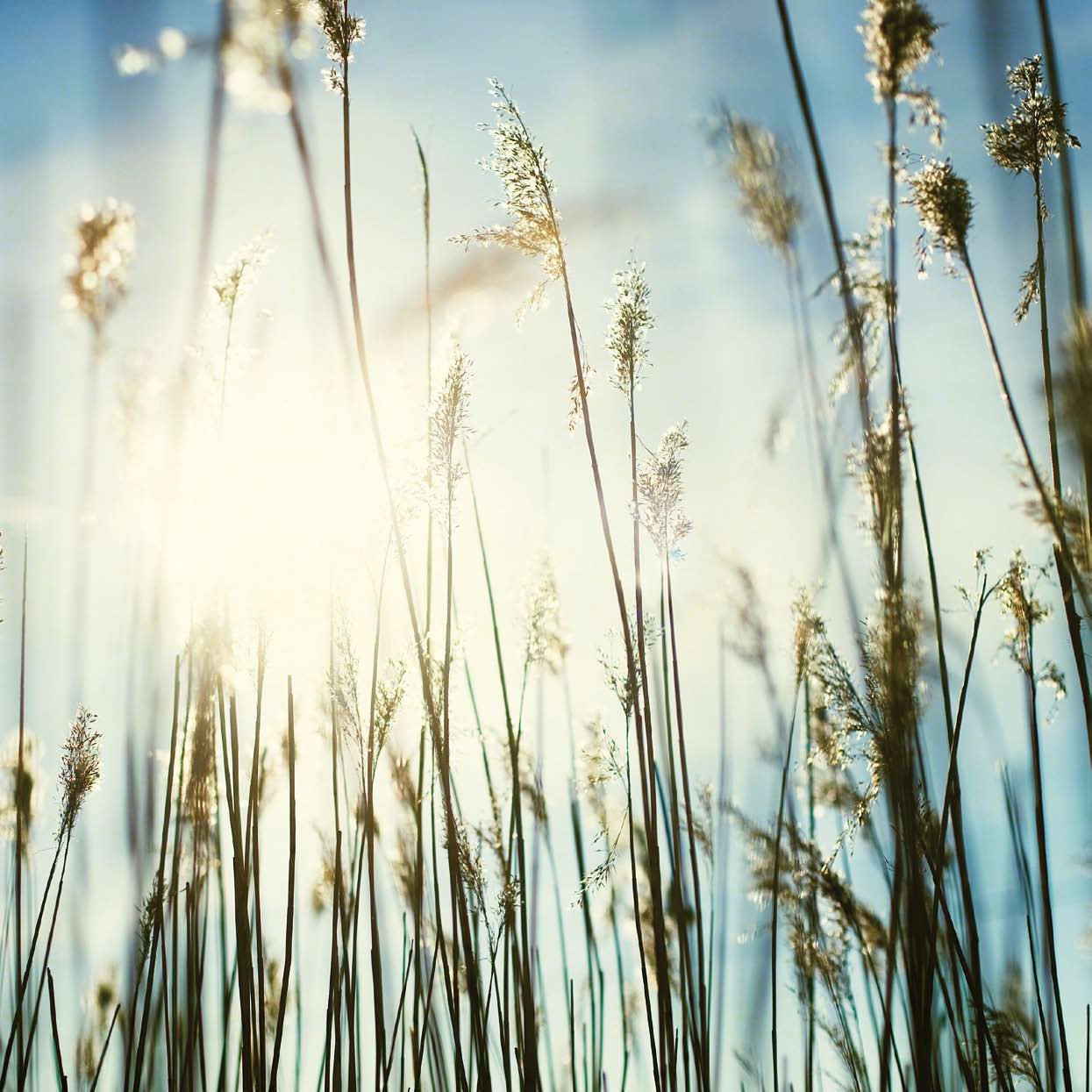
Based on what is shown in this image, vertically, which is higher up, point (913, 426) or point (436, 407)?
point (436, 407)

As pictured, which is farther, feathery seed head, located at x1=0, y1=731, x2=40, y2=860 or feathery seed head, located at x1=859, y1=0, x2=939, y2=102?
feathery seed head, located at x1=0, y1=731, x2=40, y2=860

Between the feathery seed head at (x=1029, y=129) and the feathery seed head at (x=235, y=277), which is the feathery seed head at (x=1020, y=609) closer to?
the feathery seed head at (x=1029, y=129)

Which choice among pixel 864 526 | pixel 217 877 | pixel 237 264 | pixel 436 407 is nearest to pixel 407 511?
pixel 436 407

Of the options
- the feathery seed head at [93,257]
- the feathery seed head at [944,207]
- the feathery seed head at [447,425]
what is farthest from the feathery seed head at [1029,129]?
the feathery seed head at [93,257]

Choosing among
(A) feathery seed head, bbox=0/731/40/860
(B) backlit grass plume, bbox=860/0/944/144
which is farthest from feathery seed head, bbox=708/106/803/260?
(A) feathery seed head, bbox=0/731/40/860

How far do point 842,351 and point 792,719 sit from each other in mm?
705

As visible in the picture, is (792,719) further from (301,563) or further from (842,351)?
(301,563)

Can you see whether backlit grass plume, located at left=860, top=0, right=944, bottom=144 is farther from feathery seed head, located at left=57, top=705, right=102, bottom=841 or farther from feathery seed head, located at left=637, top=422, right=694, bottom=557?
feathery seed head, located at left=57, top=705, right=102, bottom=841

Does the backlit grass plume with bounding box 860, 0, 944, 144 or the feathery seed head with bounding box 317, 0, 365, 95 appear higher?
the feathery seed head with bounding box 317, 0, 365, 95

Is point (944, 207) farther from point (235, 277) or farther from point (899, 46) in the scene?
point (235, 277)

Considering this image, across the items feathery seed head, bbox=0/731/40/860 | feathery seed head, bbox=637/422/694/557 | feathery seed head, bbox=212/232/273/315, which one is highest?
feathery seed head, bbox=212/232/273/315

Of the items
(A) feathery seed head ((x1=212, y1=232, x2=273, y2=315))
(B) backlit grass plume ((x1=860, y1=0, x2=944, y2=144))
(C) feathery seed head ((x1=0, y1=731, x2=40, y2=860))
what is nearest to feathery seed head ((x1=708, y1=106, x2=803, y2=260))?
(B) backlit grass plume ((x1=860, y1=0, x2=944, y2=144))

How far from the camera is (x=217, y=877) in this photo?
1.72 meters

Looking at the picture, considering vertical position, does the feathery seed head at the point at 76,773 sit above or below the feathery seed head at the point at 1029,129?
below
